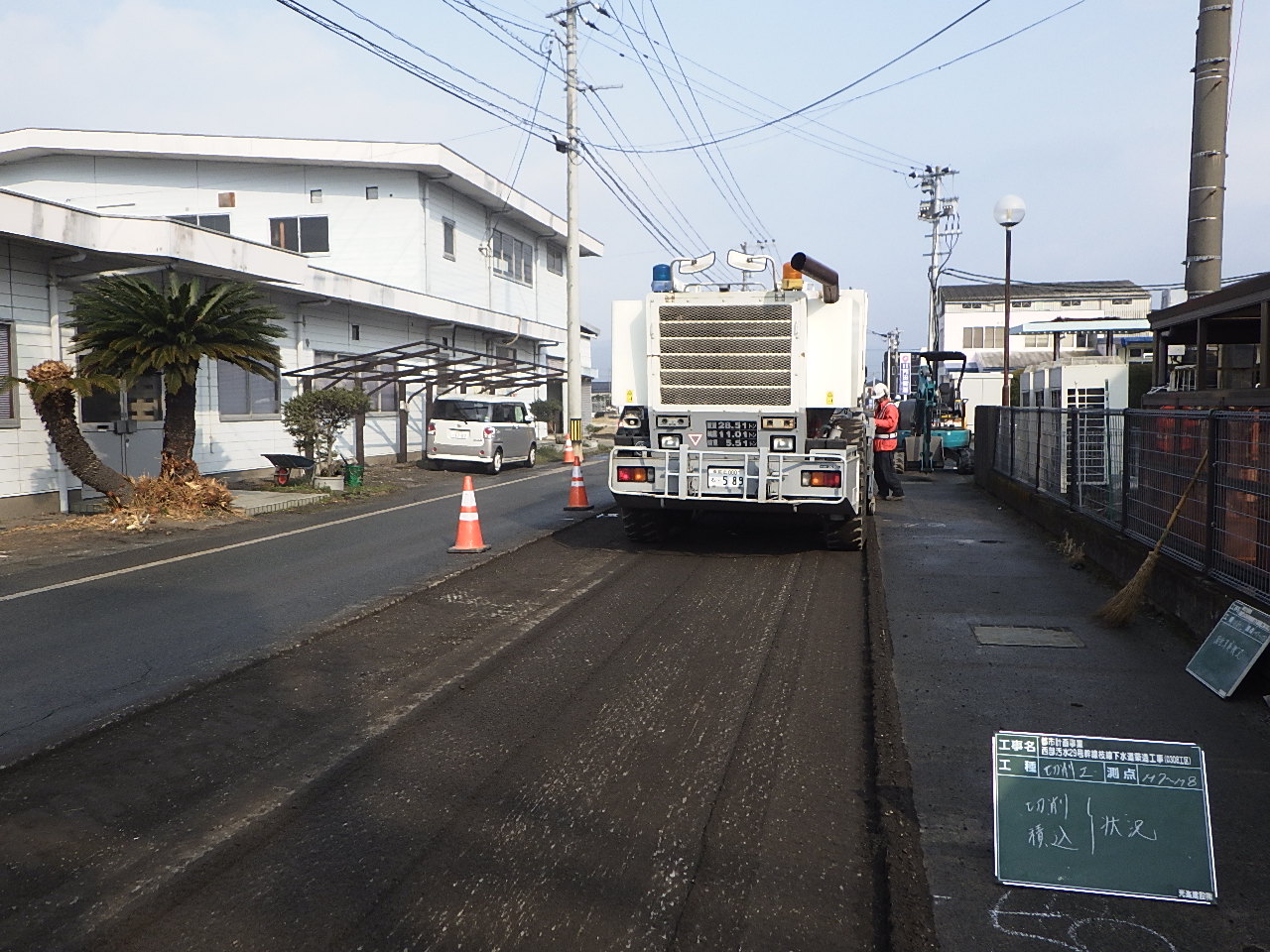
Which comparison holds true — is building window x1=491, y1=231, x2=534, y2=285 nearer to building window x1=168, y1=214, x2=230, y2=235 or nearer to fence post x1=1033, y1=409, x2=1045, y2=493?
building window x1=168, y1=214, x2=230, y2=235

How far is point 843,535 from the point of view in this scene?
37.9ft

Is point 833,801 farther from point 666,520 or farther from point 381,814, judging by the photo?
point 666,520

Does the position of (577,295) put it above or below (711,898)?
above

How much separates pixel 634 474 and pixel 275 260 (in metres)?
11.7

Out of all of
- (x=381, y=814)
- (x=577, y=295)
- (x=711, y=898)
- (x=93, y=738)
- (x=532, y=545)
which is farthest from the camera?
(x=577, y=295)

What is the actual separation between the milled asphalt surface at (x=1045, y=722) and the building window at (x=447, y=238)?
2398cm

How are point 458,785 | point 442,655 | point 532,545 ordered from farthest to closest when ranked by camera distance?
point 532,545, point 442,655, point 458,785

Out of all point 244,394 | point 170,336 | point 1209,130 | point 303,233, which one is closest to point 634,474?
point 1209,130

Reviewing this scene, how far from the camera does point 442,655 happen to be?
23.4 feet

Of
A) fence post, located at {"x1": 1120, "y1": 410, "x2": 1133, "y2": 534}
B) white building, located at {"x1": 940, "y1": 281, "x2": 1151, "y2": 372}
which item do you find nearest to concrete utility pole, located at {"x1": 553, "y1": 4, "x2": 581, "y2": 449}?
fence post, located at {"x1": 1120, "y1": 410, "x2": 1133, "y2": 534}

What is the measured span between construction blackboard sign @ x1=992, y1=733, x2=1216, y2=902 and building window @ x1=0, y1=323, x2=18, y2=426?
15415mm

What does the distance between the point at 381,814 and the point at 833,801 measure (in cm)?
192

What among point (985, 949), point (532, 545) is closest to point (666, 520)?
point (532, 545)

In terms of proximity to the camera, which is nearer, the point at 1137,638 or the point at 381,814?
the point at 381,814
